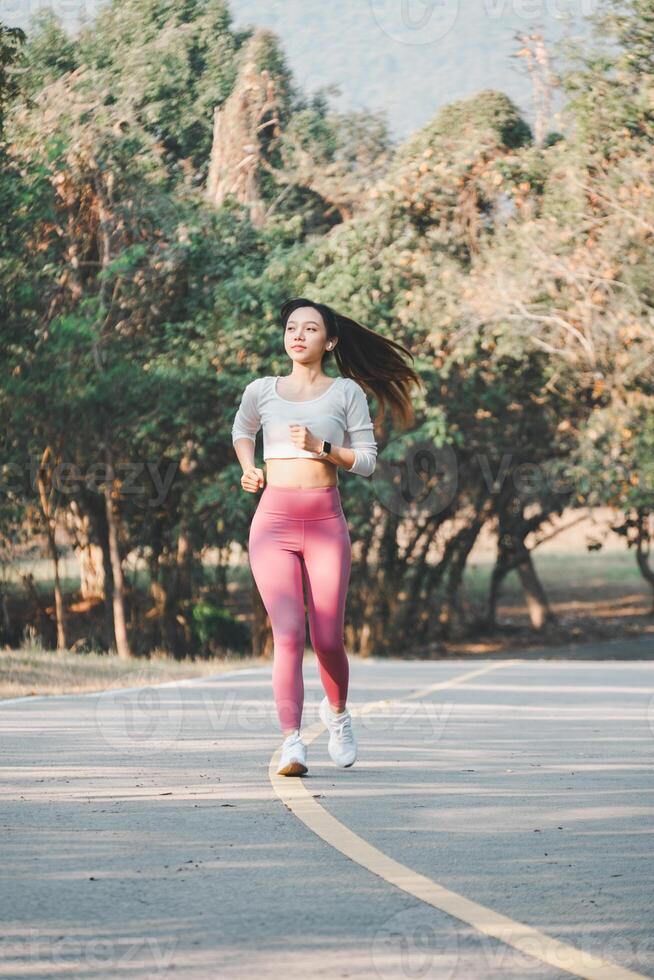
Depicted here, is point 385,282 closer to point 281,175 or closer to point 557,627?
point 281,175

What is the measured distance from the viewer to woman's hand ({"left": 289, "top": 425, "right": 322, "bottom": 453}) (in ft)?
26.2

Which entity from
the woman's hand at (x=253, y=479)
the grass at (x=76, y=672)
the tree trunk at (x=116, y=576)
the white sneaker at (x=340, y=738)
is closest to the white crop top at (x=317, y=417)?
the woman's hand at (x=253, y=479)

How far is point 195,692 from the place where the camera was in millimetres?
13836

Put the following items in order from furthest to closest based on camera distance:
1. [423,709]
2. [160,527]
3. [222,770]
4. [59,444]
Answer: [160,527]
[59,444]
[423,709]
[222,770]

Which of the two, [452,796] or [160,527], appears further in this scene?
[160,527]

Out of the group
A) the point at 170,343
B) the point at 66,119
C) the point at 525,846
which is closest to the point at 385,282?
the point at 170,343

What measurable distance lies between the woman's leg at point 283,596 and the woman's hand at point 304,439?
1.55 ft

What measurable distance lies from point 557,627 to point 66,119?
23.3 meters

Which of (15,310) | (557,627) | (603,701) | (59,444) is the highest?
(15,310)

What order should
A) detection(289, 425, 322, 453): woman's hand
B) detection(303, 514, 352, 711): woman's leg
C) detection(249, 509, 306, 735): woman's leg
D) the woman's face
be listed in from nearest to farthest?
detection(289, 425, 322, 453): woman's hand, detection(249, 509, 306, 735): woman's leg, detection(303, 514, 352, 711): woman's leg, the woman's face

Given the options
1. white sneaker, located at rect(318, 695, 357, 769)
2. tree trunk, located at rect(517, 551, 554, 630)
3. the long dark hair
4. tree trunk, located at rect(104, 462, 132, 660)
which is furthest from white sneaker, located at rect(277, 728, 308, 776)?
tree trunk, located at rect(517, 551, 554, 630)

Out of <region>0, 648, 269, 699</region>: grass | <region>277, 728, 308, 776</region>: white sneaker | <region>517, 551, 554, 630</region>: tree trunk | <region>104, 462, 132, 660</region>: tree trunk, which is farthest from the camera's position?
<region>517, 551, 554, 630</region>: tree trunk

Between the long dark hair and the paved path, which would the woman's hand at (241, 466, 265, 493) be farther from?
the paved path

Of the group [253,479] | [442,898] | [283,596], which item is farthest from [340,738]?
[442,898]
